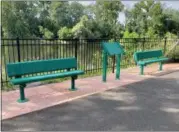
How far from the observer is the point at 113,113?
4289 mm

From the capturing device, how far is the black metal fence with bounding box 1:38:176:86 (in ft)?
19.7

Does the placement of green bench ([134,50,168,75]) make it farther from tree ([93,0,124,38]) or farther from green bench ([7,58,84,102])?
tree ([93,0,124,38])

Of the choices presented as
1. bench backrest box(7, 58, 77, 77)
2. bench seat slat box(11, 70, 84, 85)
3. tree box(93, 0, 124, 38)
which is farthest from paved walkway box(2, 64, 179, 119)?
tree box(93, 0, 124, 38)

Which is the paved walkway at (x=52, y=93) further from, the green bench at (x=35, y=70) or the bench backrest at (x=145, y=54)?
the bench backrest at (x=145, y=54)

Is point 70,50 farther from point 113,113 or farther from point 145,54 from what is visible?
point 113,113

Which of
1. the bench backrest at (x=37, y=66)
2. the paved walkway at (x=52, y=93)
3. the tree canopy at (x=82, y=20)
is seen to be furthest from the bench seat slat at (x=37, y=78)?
the tree canopy at (x=82, y=20)

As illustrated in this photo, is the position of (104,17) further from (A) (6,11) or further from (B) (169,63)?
(B) (169,63)

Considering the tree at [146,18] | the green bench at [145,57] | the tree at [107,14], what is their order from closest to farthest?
1. the green bench at [145,57]
2. the tree at [146,18]
3. the tree at [107,14]

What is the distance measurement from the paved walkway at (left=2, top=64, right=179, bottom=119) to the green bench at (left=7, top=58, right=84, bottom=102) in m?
0.24

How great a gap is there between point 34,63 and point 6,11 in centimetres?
3179

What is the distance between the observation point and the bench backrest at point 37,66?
15.1 ft

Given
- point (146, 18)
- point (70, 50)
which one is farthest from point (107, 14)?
point (70, 50)

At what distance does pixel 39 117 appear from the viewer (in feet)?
13.3

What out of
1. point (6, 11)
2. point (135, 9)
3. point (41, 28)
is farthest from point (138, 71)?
point (135, 9)
